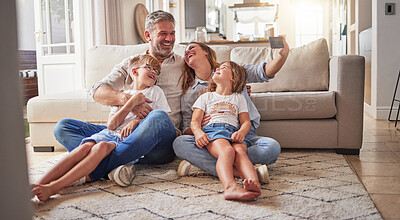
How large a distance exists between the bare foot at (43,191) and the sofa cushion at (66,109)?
1207 mm

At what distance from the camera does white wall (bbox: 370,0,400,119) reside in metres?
4.27

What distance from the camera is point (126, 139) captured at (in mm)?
1922

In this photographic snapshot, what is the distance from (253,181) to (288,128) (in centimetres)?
121

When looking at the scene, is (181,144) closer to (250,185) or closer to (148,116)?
(148,116)

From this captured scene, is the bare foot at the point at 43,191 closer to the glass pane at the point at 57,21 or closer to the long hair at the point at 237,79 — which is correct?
the long hair at the point at 237,79

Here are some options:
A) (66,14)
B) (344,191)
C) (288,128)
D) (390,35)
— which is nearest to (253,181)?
(344,191)

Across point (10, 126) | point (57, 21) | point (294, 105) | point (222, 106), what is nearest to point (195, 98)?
point (222, 106)

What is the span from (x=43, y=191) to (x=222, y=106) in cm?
92

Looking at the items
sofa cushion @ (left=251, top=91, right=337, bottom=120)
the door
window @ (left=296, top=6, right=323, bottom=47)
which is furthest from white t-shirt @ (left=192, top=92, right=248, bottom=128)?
window @ (left=296, top=6, right=323, bottom=47)

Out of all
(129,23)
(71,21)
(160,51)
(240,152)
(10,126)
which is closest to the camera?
(10,126)

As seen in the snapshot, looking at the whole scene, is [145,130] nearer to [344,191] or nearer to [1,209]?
[344,191]

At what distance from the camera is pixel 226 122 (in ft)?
6.77

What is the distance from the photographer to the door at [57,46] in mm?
4996

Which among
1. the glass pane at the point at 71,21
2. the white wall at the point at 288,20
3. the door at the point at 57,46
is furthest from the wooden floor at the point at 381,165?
the white wall at the point at 288,20
